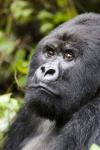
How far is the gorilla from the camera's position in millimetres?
3557

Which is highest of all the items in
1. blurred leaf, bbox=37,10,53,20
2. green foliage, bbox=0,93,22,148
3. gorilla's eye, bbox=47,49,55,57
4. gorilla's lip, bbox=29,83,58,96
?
gorilla's eye, bbox=47,49,55,57

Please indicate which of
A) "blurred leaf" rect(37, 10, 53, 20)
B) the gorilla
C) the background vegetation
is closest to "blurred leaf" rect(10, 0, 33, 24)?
the background vegetation

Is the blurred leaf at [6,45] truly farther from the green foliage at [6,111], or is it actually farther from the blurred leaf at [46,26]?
the green foliage at [6,111]

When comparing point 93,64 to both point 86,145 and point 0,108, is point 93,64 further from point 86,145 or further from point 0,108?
point 0,108

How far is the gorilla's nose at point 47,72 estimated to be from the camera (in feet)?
11.7

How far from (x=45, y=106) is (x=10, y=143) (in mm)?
653

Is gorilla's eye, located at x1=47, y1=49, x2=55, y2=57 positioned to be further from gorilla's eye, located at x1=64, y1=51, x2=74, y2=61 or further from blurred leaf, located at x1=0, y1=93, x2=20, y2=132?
blurred leaf, located at x1=0, y1=93, x2=20, y2=132

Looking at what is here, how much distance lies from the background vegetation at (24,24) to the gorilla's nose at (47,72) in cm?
196

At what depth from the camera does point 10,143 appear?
4.16 metres

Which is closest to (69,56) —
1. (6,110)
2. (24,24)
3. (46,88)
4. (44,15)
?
(46,88)

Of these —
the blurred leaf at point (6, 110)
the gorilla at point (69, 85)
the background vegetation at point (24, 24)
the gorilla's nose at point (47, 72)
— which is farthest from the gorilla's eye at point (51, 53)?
the background vegetation at point (24, 24)

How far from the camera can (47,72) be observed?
3578mm

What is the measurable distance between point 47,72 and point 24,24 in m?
3.18

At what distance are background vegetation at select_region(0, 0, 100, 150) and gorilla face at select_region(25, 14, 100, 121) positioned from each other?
189 centimetres
